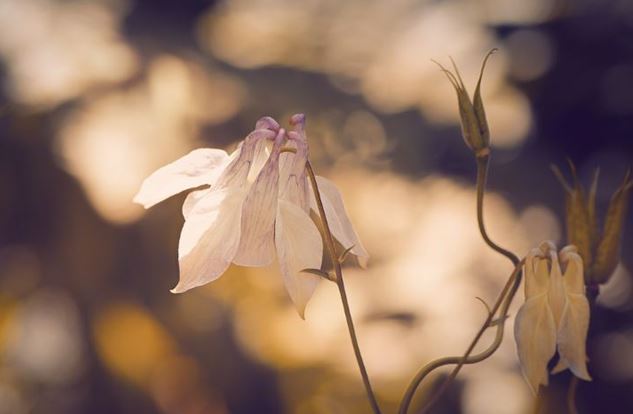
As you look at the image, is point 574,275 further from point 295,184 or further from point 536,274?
point 295,184

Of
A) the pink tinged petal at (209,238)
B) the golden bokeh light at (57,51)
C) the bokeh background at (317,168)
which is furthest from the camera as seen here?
the golden bokeh light at (57,51)

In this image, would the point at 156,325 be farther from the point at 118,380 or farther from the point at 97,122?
the point at 97,122

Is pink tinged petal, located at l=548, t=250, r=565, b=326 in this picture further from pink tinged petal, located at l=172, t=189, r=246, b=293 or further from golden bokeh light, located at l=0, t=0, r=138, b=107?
golden bokeh light, located at l=0, t=0, r=138, b=107

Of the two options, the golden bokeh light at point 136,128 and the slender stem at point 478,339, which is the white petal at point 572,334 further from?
the golden bokeh light at point 136,128

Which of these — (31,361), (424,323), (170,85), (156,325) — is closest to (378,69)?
(170,85)

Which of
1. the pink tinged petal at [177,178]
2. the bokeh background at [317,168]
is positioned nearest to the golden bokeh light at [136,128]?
the bokeh background at [317,168]

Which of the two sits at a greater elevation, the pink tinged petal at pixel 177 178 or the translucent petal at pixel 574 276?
the pink tinged petal at pixel 177 178

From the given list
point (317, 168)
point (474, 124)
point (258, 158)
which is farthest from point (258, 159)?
point (317, 168)
